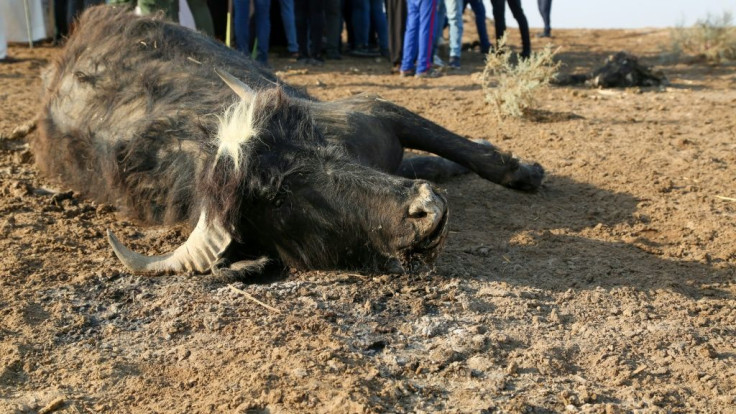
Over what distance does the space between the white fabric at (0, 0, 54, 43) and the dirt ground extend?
744 cm

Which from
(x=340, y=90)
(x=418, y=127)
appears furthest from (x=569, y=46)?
(x=418, y=127)

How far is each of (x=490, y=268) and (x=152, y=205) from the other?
220 centimetres

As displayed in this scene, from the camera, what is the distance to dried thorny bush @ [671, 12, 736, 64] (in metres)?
13.0

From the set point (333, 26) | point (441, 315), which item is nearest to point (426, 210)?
point (441, 315)

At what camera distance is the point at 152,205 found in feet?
17.4

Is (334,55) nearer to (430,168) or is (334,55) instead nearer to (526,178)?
(430,168)

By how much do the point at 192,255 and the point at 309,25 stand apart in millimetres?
9372

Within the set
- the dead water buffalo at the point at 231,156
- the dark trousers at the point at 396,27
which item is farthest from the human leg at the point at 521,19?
the dead water buffalo at the point at 231,156

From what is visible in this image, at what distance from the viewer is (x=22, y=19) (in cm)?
1333

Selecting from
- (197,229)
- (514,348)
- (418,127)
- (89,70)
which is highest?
(89,70)

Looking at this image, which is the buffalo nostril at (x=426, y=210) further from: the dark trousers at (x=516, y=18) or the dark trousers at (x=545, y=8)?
the dark trousers at (x=545, y=8)

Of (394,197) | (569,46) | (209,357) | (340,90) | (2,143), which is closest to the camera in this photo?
(209,357)

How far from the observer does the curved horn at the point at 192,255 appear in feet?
14.9

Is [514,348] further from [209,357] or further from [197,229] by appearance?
[197,229]
